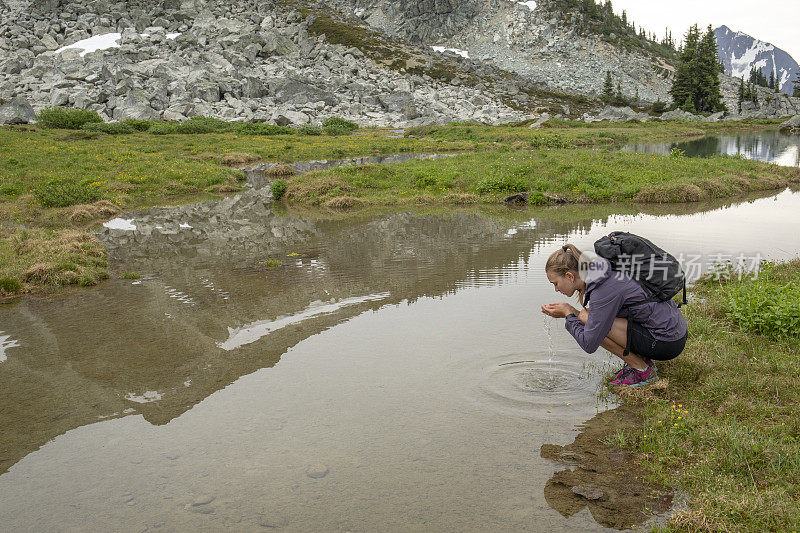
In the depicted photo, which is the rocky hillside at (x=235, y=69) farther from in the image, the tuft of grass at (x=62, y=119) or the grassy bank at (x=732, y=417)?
the grassy bank at (x=732, y=417)

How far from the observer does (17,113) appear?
5819 centimetres

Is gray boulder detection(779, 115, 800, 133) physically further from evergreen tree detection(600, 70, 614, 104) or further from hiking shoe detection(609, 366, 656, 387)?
hiking shoe detection(609, 366, 656, 387)

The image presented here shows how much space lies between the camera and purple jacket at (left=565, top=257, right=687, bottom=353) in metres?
6.11

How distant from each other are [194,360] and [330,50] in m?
103

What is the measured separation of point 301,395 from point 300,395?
0.01 m

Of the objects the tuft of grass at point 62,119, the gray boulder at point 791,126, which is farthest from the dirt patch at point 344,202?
the gray boulder at point 791,126

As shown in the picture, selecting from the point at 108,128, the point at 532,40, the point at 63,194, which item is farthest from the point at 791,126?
the point at 532,40

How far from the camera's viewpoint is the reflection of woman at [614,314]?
241 inches

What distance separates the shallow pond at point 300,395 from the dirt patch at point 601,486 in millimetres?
111

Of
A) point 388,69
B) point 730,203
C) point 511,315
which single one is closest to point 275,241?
point 511,315

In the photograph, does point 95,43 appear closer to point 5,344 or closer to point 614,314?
point 5,344

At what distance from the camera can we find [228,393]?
7.45 meters

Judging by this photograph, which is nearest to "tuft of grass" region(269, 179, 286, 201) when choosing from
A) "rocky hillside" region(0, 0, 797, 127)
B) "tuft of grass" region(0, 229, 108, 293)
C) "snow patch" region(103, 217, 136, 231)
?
"snow patch" region(103, 217, 136, 231)

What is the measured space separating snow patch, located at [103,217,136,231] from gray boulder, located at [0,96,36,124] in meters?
46.5
